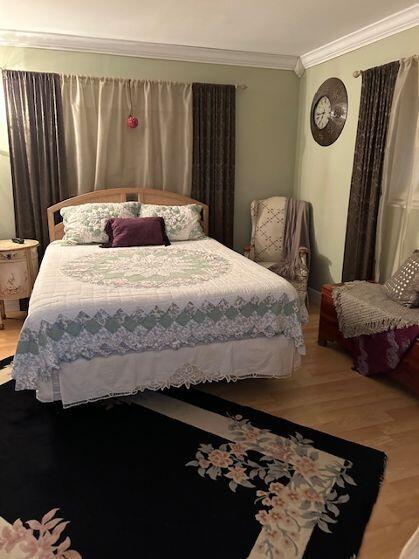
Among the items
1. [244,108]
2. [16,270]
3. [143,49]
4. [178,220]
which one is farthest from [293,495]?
[143,49]

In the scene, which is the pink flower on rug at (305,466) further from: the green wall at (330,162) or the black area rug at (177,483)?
the green wall at (330,162)

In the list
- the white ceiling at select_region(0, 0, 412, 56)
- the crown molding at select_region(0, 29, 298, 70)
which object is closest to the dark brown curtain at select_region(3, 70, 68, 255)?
the crown molding at select_region(0, 29, 298, 70)

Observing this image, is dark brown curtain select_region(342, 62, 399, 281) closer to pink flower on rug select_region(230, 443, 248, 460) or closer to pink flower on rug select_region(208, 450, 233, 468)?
pink flower on rug select_region(230, 443, 248, 460)

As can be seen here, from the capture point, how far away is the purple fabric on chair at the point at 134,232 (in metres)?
3.62

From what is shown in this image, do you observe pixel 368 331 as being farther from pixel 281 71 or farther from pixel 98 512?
pixel 281 71

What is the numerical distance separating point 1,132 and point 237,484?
361 cm

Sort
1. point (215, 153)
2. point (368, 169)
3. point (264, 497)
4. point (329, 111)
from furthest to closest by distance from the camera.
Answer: point (215, 153)
point (329, 111)
point (368, 169)
point (264, 497)

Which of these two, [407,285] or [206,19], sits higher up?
[206,19]

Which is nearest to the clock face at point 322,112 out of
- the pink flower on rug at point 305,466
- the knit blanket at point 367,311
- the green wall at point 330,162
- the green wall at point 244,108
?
the green wall at point 330,162

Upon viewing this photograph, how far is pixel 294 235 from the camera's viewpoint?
→ 4.43m

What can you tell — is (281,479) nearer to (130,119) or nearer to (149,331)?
(149,331)

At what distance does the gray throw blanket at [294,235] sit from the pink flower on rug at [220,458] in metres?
2.31

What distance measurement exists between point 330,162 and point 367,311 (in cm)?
188

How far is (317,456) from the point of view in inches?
85.2
